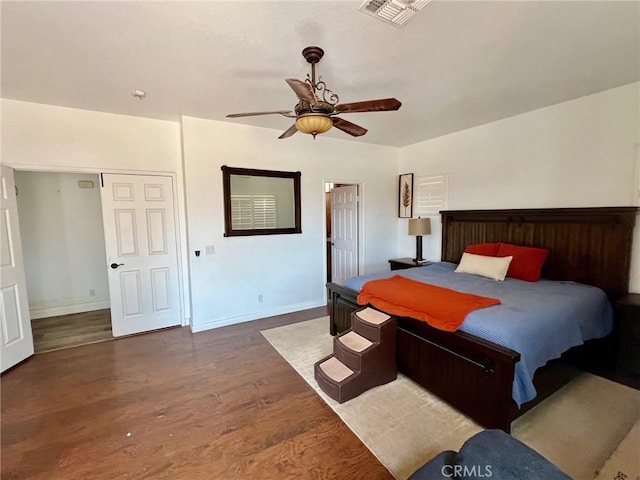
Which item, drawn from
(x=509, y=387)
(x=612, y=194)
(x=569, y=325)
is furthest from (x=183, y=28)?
(x=612, y=194)

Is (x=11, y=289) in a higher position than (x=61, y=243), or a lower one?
lower

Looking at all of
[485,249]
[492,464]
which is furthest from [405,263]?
[492,464]

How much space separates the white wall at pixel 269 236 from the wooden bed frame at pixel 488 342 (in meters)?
1.20

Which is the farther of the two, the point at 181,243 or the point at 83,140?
the point at 181,243

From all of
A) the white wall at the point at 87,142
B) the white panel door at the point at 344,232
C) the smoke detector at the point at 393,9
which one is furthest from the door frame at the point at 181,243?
the smoke detector at the point at 393,9

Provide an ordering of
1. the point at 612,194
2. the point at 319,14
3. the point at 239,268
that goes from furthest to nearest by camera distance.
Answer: the point at 239,268 → the point at 612,194 → the point at 319,14

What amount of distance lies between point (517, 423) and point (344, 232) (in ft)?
12.6

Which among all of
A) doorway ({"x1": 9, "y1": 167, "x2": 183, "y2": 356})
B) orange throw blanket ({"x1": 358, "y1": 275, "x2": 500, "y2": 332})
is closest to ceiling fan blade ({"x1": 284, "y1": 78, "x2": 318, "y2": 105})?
orange throw blanket ({"x1": 358, "y1": 275, "x2": 500, "y2": 332})

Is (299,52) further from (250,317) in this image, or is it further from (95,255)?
(95,255)

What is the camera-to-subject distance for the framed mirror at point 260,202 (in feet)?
13.2

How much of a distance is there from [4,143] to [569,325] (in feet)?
18.5

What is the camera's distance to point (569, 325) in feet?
7.53

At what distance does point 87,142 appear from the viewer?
346 centimetres

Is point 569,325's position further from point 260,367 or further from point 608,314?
point 260,367
